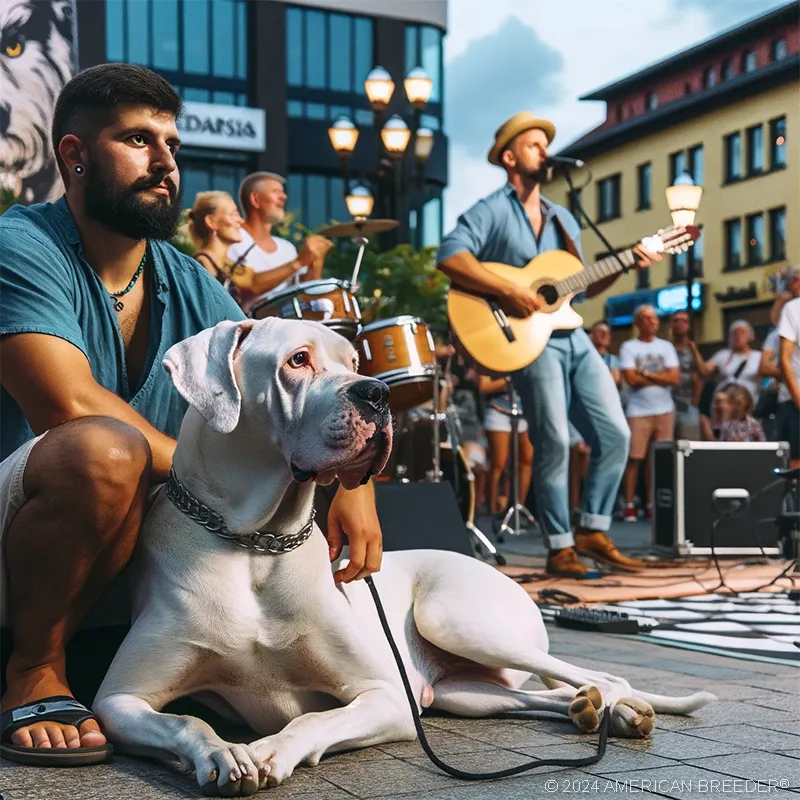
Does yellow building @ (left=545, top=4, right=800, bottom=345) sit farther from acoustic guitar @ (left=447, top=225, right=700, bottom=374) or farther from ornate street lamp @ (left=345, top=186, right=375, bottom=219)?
acoustic guitar @ (left=447, top=225, right=700, bottom=374)

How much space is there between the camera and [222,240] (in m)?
8.08

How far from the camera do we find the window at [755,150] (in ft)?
107

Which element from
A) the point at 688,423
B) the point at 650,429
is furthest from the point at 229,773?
the point at 688,423

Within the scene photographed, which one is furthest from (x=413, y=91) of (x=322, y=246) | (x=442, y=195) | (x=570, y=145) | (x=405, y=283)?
(x=570, y=145)

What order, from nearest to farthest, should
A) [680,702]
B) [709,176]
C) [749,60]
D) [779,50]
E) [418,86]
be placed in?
[680,702]
[418,86]
[779,50]
[749,60]
[709,176]

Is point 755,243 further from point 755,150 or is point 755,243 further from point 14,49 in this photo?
point 14,49

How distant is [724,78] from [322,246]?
1845 centimetres

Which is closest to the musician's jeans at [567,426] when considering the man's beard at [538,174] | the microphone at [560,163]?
the man's beard at [538,174]

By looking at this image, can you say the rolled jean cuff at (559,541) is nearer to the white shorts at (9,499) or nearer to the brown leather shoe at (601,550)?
the brown leather shoe at (601,550)

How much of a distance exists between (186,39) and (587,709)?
106ft

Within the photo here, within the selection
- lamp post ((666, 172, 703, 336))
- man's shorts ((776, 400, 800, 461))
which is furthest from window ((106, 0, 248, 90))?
man's shorts ((776, 400, 800, 461))

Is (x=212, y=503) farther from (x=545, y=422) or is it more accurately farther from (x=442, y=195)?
(x=442, y=195)

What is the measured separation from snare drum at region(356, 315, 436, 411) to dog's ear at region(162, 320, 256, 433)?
3.92 meters

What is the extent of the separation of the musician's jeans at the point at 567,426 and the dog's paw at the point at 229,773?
15.5 feet
